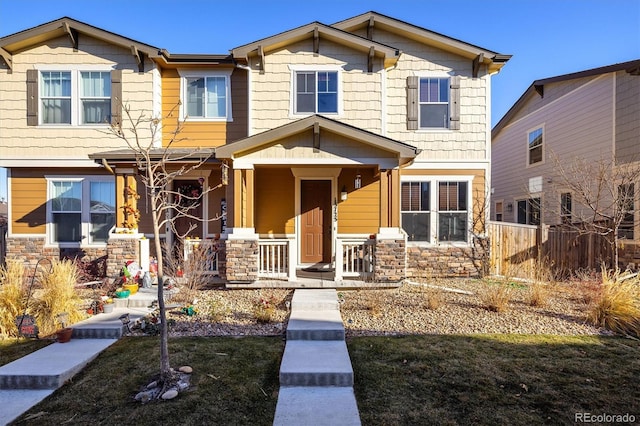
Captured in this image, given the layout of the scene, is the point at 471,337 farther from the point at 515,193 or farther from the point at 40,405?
the point at 515,193

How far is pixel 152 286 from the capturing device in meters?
8.06

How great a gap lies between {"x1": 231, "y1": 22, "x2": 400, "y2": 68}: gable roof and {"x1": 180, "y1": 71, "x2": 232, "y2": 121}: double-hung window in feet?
3.24

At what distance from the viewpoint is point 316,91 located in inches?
385

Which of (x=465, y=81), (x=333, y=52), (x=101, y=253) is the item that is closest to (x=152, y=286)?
(x=101, y=253)

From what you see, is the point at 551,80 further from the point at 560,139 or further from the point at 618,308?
the point at 618,308

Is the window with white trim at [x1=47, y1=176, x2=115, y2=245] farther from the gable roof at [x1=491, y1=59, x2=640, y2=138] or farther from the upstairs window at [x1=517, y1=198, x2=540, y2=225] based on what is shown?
the gable roof at [x1=491, y1=59, x2=640, y2=138]

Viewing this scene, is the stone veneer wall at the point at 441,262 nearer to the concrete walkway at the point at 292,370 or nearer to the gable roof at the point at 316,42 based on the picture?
the concrete walkway at the point at 292,370

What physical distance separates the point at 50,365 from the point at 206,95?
306 inches

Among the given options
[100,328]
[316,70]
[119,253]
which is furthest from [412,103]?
[100,328]

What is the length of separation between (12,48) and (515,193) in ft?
61.0

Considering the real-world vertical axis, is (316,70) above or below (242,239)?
above

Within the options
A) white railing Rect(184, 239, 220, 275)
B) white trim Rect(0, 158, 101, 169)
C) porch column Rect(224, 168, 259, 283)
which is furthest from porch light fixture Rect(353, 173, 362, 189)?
white trim Rect(0, 158, 101, 169)

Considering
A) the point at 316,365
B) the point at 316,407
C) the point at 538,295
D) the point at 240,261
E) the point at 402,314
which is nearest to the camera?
the point at 316,407

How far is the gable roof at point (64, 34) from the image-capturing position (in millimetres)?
9336
